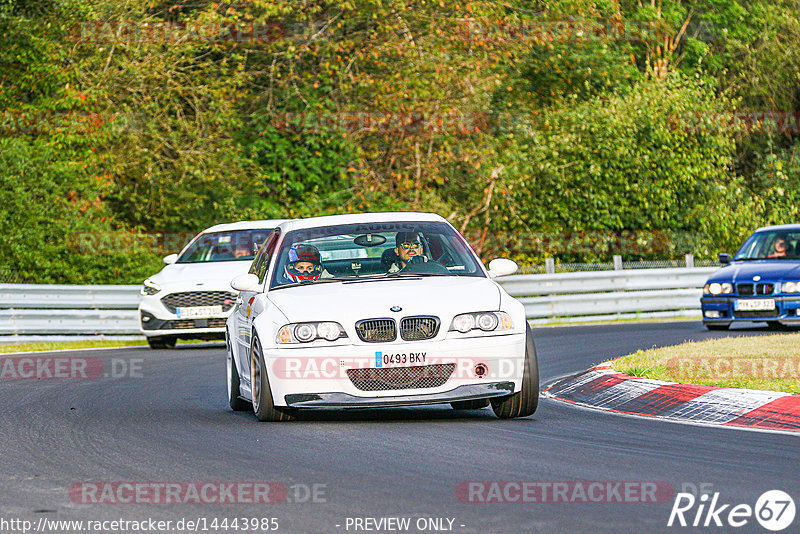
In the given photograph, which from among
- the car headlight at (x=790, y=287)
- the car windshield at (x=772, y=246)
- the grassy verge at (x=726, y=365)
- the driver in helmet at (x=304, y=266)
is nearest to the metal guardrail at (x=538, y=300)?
the car windshield at (x=772, y=246)

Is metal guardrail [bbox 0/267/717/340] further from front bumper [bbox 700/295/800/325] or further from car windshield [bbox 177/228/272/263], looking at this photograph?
front bumper [bbox 700/295/800/325]

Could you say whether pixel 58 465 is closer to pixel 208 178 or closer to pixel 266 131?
pixel 208 178

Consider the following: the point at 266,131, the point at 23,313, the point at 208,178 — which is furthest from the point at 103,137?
the point at 23,313

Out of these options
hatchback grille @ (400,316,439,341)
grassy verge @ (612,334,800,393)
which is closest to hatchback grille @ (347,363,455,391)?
hatchback grille @ (400,316,439,341)

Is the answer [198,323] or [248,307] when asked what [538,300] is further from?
[248,307]

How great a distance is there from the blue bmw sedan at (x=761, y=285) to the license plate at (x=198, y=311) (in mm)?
6789

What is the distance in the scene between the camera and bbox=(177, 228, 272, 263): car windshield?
20.3 m

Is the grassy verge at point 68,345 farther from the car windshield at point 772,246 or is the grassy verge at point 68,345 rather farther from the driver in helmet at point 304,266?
the driver in helmet at point 304,266

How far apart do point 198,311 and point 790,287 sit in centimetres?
804

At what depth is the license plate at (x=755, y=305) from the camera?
19266 millimetres

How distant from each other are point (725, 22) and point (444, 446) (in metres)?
37.2

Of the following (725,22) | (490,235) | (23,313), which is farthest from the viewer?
(725,22)

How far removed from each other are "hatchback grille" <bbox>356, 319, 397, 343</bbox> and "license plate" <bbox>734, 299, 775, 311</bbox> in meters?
11.0

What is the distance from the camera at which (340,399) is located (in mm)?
9547
